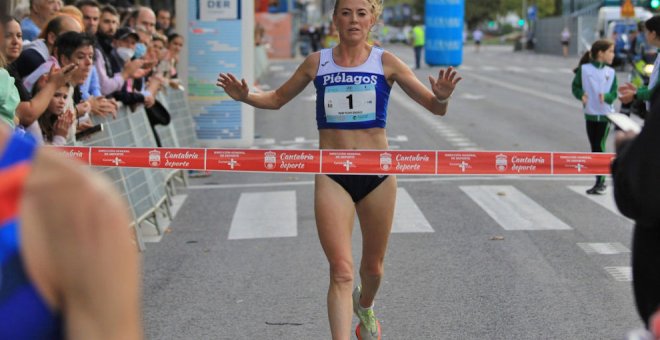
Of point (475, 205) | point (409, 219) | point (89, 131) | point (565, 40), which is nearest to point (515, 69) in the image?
point (565, 40)

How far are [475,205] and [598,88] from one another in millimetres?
1852

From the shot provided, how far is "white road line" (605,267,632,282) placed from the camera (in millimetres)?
7930

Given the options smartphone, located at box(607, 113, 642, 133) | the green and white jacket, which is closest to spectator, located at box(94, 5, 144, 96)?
the green and white jacket

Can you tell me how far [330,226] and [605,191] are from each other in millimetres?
7415

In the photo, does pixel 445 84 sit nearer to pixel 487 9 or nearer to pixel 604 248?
pixel 604 248

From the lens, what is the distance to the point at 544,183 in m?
13.5

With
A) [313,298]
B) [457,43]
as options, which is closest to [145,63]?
[313,298]

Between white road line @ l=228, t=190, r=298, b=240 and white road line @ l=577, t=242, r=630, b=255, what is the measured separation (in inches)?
96.1

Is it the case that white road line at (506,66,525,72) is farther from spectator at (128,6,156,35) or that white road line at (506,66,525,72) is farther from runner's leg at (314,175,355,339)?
runner's leg at (314,175,355,339)

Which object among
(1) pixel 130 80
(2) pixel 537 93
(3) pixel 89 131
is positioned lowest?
(2) pixel 537 93

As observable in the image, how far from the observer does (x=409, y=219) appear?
10.7 metres

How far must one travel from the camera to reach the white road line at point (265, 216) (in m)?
10.1

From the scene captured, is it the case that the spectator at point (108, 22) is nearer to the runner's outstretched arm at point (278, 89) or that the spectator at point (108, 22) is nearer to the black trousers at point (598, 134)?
the black trousers at point (598, 134)

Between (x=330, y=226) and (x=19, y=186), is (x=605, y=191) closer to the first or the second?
(x=330, y=226)
